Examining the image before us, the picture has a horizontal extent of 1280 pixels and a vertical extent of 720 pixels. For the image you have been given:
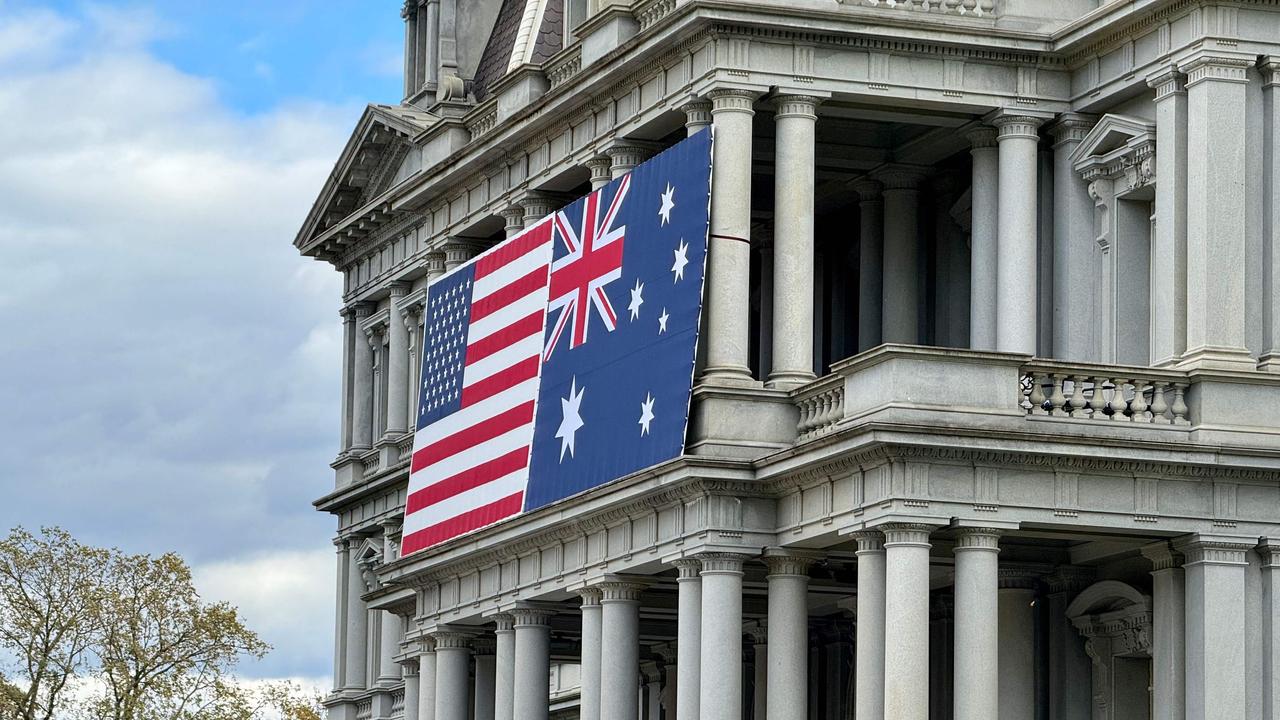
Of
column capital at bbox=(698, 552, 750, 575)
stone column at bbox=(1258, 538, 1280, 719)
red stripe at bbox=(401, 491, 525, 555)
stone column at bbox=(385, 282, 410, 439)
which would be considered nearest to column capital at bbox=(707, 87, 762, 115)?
column capital at bbox=(698, 552, 750, 575)

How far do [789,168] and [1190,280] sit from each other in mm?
6241

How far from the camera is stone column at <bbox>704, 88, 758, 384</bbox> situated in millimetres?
47844

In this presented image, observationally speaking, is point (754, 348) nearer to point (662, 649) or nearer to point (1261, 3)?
point (662, 649)

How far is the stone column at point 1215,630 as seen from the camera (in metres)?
43.0

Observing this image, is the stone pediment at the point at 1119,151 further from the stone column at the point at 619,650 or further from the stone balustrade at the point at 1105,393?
the stone column at the point at 619,650

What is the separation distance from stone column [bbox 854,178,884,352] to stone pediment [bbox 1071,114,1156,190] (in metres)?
5.80

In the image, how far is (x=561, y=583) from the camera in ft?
170

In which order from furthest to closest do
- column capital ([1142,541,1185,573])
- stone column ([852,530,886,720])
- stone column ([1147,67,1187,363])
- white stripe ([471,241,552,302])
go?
white stripe ([471,241,552,302]) < stone column ([1147,67,1187,363]) < column capital ([1142,541,1185,573]) < stone column ([852,530,886,720])

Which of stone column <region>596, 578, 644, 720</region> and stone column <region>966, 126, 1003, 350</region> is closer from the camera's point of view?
stone column <region>966, 126, 1003, 350</region>

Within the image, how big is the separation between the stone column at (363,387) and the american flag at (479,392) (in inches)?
474

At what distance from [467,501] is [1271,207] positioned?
15.5m

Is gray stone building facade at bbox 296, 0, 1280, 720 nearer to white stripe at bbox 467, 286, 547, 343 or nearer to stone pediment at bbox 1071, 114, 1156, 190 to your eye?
stone pediment at bbox 1071, 114, 1156, 190

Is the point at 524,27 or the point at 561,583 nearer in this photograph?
the point at 561,583

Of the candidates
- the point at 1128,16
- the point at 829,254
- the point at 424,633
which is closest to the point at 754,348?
the point at 829,254
